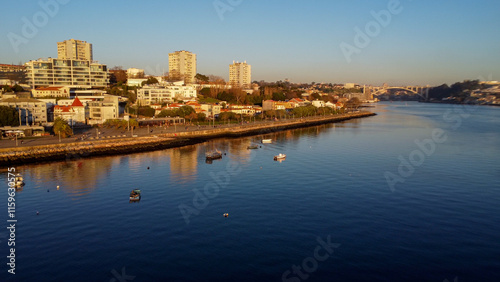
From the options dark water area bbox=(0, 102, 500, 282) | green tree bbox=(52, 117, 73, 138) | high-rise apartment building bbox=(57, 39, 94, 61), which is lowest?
dark water area bbox=(0, 102, 500, 282)

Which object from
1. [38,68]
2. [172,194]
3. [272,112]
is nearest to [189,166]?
[172,194]

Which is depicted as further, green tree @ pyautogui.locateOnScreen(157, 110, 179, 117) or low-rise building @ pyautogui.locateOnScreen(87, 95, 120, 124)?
green tree @ pyautogui.locateOnScreen(157, 110, 179, 117)

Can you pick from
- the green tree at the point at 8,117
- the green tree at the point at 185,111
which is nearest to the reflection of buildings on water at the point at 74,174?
the green tree at the point at 8,117

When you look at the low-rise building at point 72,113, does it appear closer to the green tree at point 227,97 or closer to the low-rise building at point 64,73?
the low-rise building at point 64,73

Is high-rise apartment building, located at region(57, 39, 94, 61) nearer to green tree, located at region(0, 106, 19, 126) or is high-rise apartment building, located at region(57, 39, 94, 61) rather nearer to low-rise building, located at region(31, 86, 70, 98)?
low-rise building, located at region(31, 86, 70, 98)

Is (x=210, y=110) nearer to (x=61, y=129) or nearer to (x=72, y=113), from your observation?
(x=72, y=113)

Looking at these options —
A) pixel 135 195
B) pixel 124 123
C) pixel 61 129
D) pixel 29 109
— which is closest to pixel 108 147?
pixel 61 129

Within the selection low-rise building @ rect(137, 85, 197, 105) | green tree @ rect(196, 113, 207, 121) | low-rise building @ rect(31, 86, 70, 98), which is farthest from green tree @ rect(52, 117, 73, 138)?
low-rise building @ rect(137, 85, 197, 105)
